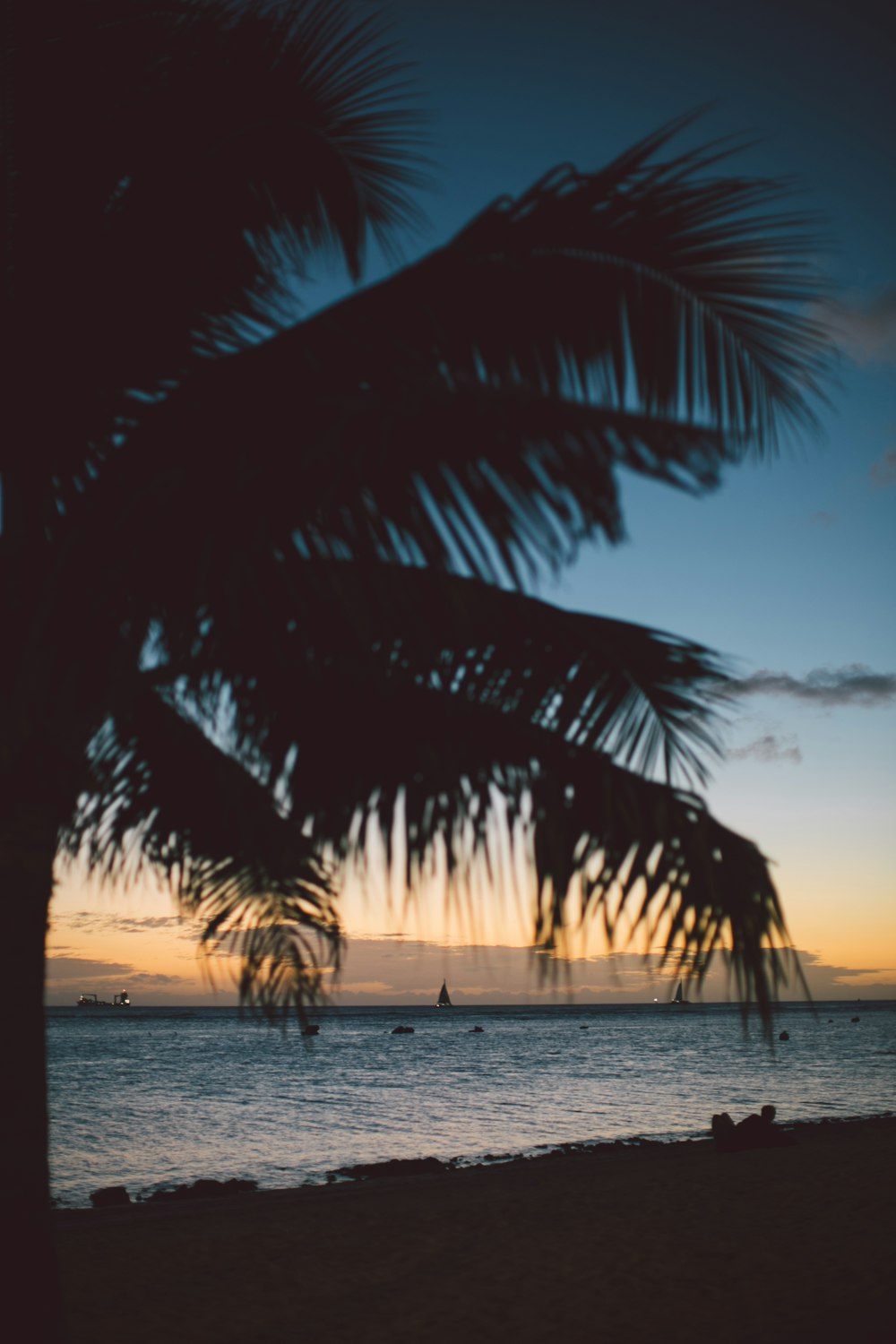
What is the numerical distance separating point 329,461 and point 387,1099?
38.8 m

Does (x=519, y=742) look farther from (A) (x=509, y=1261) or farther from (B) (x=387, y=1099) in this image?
(B) (x=387, y=1099)

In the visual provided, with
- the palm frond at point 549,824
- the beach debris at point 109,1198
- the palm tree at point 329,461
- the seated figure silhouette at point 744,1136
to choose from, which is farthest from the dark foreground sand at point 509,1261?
the palm frond at point 549,824

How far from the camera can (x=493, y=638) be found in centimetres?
379

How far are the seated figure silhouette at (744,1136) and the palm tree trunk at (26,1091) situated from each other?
50.9 feet

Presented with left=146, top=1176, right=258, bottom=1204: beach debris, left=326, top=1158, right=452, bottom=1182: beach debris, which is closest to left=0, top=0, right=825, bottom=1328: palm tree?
left=146, top=1176, right=258, bottom=1204: beach debris

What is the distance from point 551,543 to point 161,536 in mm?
1347

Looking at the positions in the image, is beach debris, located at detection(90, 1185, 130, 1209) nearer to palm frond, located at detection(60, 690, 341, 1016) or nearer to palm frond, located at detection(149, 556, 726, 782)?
palm frond, located at detection(60, 690, 341, 1016)

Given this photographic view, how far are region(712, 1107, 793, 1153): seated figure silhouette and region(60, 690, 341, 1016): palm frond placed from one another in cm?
1417

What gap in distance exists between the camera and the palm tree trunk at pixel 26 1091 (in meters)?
4.09

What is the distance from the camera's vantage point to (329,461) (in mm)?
2777

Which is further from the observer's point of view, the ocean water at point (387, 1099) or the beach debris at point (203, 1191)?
the ocean water at point (387, 1099)

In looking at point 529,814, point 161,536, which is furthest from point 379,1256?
point 161,536

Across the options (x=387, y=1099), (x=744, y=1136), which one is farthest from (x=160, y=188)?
(x=387, y=1099)

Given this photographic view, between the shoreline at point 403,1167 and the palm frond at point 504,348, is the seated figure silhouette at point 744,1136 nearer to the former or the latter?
the shoreline at point 403,1167
